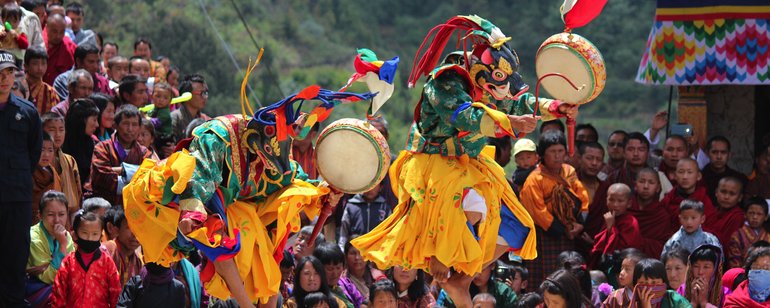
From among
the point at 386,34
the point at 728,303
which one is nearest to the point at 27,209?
the point at 728,303

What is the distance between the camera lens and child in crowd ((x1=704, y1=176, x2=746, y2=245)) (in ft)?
33.3

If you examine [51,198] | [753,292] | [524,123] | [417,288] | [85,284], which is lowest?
[85,284]

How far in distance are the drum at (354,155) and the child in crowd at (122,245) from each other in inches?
59.1

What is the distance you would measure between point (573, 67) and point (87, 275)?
9.63ft

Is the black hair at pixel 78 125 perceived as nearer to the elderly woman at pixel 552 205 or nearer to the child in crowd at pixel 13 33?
the child in crowd at pixel 13 33

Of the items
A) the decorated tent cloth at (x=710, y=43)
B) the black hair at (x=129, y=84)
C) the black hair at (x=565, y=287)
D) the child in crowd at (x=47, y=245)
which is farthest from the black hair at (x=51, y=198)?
the decorated tent cloth at (x=710, y=43)

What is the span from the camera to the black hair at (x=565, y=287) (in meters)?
8.44

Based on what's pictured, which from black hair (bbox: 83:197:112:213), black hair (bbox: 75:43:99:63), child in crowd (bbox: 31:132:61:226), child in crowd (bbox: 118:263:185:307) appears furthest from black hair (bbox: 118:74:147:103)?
child in crowd (bbox: 118:263:185:307)

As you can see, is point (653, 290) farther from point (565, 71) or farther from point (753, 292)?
point (565, 71)

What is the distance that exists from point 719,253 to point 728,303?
0.59m

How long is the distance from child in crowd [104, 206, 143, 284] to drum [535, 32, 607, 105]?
2627 millimetres

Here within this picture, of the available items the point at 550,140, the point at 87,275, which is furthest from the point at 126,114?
the point at 550,140

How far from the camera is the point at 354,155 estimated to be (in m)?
7.87

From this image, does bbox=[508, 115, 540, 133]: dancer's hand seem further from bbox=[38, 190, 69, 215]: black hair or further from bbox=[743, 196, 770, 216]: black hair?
bbox=[743, 196, 770, 216]: black hair
